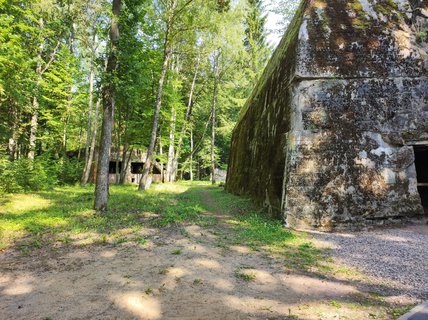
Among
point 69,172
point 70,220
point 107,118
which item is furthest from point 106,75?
point 69,172

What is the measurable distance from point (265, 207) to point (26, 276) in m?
7.53

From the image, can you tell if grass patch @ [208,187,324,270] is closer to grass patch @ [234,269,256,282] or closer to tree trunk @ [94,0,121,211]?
grass patch @ [234,269,256,282]

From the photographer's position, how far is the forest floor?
3520 millimetres

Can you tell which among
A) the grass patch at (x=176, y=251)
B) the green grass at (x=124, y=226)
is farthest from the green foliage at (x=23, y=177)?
Answer: the grass patch at (x=176, y=251)

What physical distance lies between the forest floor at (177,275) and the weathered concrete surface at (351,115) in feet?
5.47

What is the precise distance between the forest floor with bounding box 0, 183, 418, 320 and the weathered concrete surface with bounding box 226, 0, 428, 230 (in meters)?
1.67

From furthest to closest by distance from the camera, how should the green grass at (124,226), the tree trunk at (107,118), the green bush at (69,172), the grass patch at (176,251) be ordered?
the green bush at (69,172) < the tree trunk at (107,118) < the green grass at (124,226) < the grass patch at (176,251)

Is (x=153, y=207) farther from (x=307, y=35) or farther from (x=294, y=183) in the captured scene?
(x=307, y=35)

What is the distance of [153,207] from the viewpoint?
11.3 metres

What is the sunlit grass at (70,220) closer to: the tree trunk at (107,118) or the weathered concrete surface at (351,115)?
the tree trunk at (107,118)

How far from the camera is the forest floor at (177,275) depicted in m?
3.52

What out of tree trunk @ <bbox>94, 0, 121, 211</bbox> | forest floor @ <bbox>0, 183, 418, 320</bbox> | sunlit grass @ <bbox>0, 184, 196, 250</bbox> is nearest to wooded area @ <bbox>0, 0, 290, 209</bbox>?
tree trunk @ <bbox>94, 0, 121, 211</bbox>

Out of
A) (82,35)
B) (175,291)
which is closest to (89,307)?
(175,291)

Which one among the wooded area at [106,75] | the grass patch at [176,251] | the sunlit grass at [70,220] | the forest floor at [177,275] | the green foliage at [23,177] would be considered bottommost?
the forest floor at [177,275]
